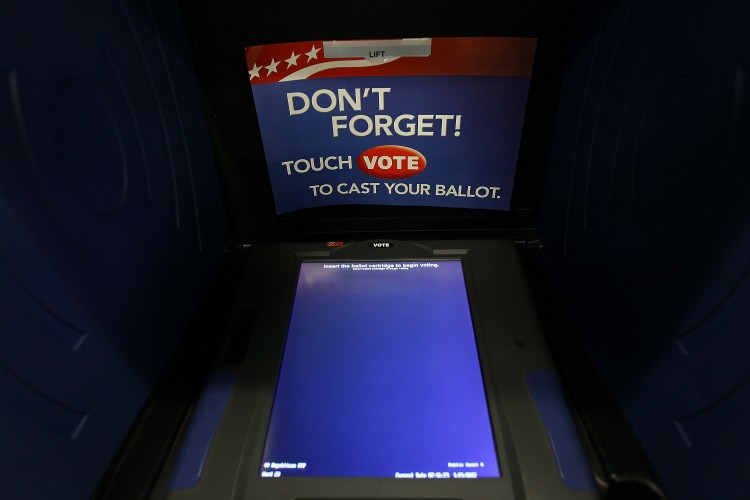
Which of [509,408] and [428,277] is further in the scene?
[428,277]

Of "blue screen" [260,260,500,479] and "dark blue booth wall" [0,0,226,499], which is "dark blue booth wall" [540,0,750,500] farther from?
"dark blue booth wall" [0,0,226,499]

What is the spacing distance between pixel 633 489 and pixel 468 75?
0.72m

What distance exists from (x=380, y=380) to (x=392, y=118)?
500 millimetres

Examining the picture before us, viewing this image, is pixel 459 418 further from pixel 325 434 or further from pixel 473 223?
pixel 473 223

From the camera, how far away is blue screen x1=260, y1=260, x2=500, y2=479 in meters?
0.76

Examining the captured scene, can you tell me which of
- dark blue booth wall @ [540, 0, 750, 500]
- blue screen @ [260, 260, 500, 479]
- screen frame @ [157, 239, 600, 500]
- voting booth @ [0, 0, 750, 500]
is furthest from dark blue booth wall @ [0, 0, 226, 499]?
dark blue booth wall @ [540, 0, 750, 500]

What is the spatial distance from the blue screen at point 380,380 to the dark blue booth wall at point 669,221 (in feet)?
0.76

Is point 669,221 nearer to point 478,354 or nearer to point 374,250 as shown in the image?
point 478,354

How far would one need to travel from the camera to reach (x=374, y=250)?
107 cm

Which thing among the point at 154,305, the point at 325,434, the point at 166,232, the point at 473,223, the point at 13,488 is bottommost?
the point at 13,488

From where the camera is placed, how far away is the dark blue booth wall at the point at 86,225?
582mm

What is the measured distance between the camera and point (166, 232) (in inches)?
36.3

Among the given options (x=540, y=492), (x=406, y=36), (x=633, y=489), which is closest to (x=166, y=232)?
(x=406, y=36)

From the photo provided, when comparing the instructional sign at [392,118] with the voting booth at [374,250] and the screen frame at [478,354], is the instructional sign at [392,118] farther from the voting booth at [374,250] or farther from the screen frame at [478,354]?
the screen frame at [478,354]
